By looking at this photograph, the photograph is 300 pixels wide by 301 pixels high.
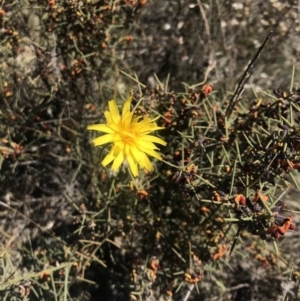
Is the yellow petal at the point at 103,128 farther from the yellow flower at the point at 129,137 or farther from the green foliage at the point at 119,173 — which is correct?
the green foliage at the point at 119,173

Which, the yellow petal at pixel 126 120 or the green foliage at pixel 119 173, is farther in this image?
the green foliage at pixel 119 173

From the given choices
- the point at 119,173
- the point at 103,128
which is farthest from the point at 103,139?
the point at 119,173

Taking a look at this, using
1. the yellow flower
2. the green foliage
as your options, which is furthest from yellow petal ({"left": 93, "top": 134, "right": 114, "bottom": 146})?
the green foliage

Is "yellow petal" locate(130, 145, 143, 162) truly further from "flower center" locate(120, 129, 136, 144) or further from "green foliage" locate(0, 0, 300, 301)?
"green foliage" locate(0, 0, 300, 301)

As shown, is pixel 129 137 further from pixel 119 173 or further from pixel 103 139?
pixel 119 173

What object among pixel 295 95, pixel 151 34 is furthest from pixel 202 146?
pixel 151 34

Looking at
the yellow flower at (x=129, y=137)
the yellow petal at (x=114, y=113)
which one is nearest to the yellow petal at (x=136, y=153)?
the yellow flower at (x=129, y=137)

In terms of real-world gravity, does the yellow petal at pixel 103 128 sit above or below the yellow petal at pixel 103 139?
above

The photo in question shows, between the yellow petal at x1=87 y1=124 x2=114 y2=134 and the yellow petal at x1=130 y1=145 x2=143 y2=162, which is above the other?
the yellow petal at x1=87 y1=124 x2=114 y2=134

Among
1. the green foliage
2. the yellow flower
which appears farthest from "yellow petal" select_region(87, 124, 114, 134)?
the green foliage

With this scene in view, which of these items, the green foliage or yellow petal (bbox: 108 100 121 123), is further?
the green foliage
